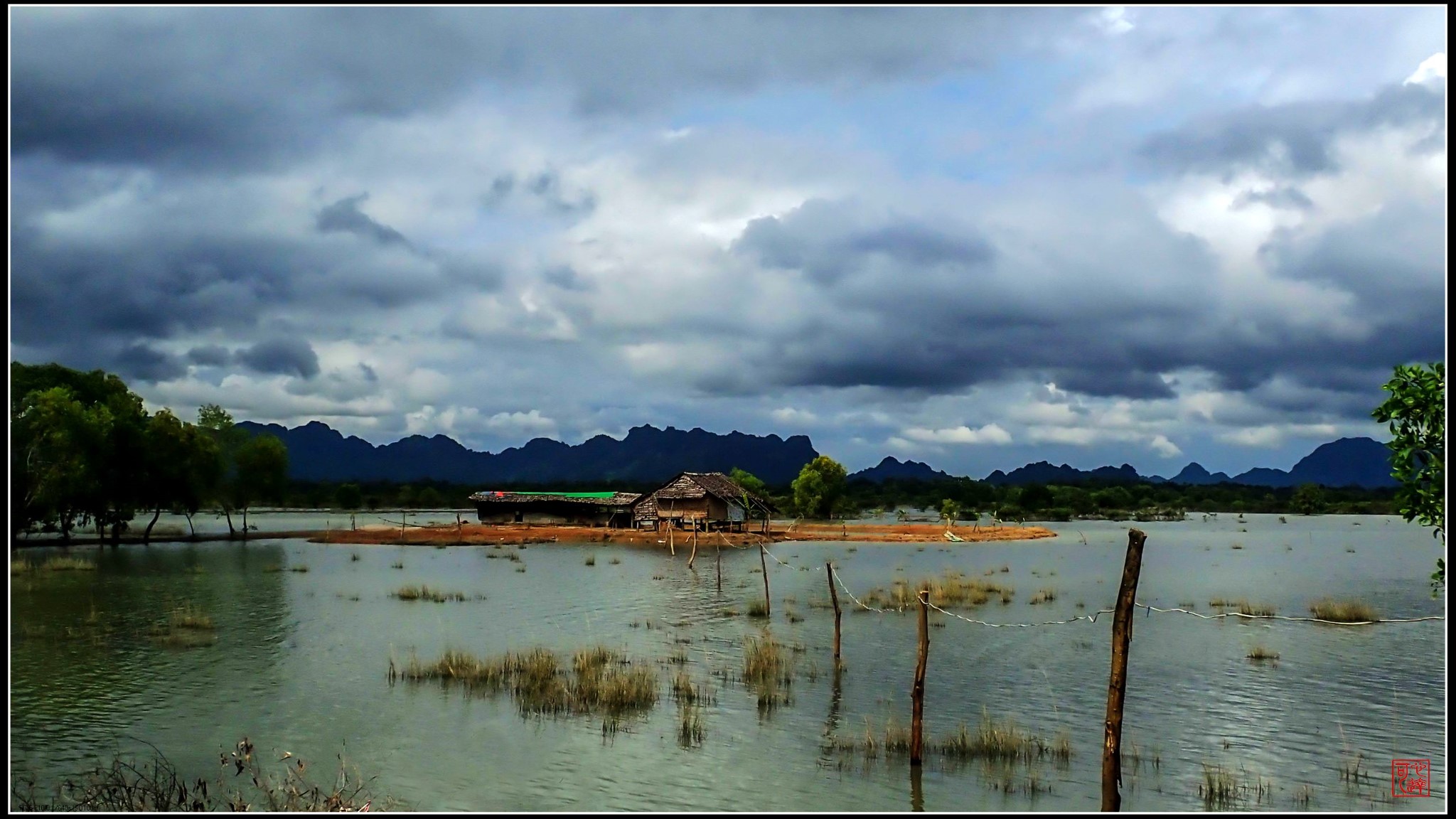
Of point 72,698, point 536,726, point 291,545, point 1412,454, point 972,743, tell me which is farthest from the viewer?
point 291,545

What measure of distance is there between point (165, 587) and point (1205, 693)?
123 feet

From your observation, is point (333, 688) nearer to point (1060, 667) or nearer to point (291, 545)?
point (1060, 667)

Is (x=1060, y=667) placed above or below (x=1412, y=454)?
below

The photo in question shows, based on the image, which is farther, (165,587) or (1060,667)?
(165,587)

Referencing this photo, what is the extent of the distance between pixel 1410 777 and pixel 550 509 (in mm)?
80536

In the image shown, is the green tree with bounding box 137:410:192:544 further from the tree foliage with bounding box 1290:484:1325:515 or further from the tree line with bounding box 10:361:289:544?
the tree foliage with bounding box 1290:484:1325:515

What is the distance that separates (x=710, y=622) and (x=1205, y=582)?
1021 inches

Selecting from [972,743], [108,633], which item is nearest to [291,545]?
[108,633]

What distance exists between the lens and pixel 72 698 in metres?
18.2

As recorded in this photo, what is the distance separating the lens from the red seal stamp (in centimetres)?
1341

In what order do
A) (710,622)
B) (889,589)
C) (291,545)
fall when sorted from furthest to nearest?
(291,545) < (889,589) < (710,622)

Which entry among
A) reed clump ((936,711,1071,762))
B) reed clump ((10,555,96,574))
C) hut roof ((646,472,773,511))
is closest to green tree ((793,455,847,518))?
hut roof ((646,472,773,511))

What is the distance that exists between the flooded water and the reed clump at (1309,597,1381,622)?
1625 millimetres

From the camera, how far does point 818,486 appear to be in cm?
11488
